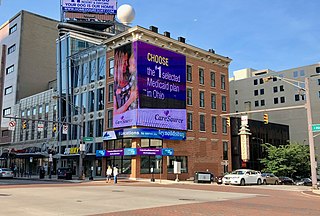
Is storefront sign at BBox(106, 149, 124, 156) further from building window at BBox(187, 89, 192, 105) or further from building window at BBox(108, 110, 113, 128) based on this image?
building window at BBox(187, 89, 192, 105)

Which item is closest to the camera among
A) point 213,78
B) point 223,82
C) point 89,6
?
point 213,78

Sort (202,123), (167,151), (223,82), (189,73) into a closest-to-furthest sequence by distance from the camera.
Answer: (167,151) < (189,73) < (202,123) < (223,82)

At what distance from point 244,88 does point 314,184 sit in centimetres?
6811

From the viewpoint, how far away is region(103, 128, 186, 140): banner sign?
43844 mm

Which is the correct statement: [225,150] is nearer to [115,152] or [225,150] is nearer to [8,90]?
[115,152]

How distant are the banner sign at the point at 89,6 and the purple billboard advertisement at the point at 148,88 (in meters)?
19.0

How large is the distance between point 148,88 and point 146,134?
608 cm

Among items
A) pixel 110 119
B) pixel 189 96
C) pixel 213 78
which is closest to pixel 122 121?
pixel 110 119

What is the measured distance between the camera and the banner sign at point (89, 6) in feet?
213

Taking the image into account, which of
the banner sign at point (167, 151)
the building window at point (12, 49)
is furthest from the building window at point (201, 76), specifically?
the building window at point (12, 49)

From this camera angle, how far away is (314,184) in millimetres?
27625

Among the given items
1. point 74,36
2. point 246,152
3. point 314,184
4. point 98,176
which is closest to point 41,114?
point 74,36

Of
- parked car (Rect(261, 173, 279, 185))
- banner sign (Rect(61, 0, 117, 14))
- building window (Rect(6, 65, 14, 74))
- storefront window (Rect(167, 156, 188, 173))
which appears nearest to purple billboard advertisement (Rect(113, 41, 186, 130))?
storefront window (Rect(167, 156, 188, 173))

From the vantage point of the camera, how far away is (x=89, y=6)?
6481 centimetres
